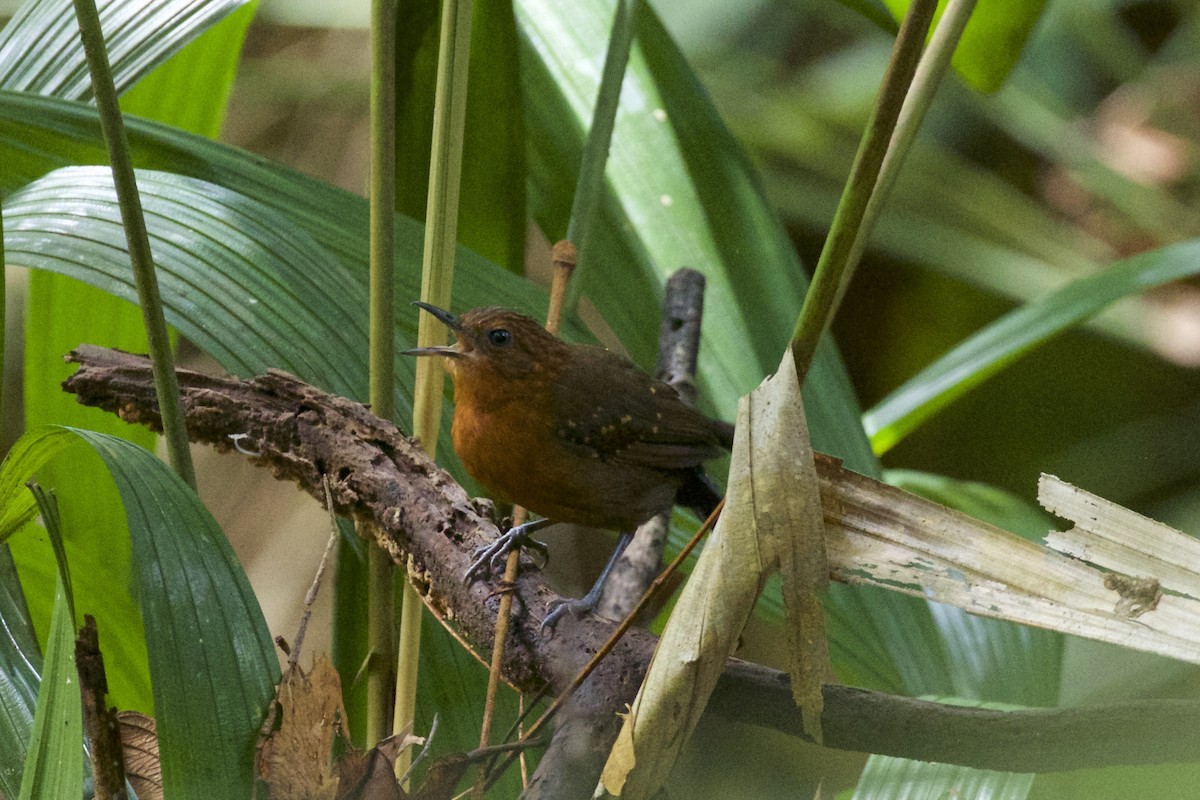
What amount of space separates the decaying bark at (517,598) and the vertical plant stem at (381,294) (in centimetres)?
7

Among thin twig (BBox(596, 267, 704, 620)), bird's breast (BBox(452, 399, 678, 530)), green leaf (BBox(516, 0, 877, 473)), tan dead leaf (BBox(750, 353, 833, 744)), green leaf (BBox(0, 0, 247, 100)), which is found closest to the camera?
tan dead leaf (BBox(750, 353, 833, 744))

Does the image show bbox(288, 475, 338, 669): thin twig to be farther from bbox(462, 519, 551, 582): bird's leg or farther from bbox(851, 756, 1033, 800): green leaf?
bbox(851, 756, 1033, 800): green leaf

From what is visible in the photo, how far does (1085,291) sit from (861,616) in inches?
32.9

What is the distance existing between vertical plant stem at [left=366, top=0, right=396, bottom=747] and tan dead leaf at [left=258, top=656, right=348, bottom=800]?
0.26m

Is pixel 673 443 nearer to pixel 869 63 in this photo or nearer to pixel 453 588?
pixel 453 588

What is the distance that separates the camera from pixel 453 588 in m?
1.16

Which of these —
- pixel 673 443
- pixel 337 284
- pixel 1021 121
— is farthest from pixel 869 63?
pixel 337 284

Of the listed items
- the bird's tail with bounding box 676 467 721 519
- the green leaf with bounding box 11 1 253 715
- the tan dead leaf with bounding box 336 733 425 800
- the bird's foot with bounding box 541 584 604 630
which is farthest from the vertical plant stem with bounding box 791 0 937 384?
the green leaf with bounding box 11 1 253 715

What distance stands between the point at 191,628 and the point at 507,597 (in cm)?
33

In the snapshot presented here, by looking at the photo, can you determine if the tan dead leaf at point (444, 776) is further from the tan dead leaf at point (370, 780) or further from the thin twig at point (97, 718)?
the thin twig at point (97, 718)

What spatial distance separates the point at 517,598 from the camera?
119 cm

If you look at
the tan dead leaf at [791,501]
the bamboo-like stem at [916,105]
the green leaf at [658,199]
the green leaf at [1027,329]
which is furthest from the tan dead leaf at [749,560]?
the green leaf at [1027,329]

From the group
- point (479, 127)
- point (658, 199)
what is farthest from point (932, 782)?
point (479, 127)

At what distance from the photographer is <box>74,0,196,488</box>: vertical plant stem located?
914 millimetres
